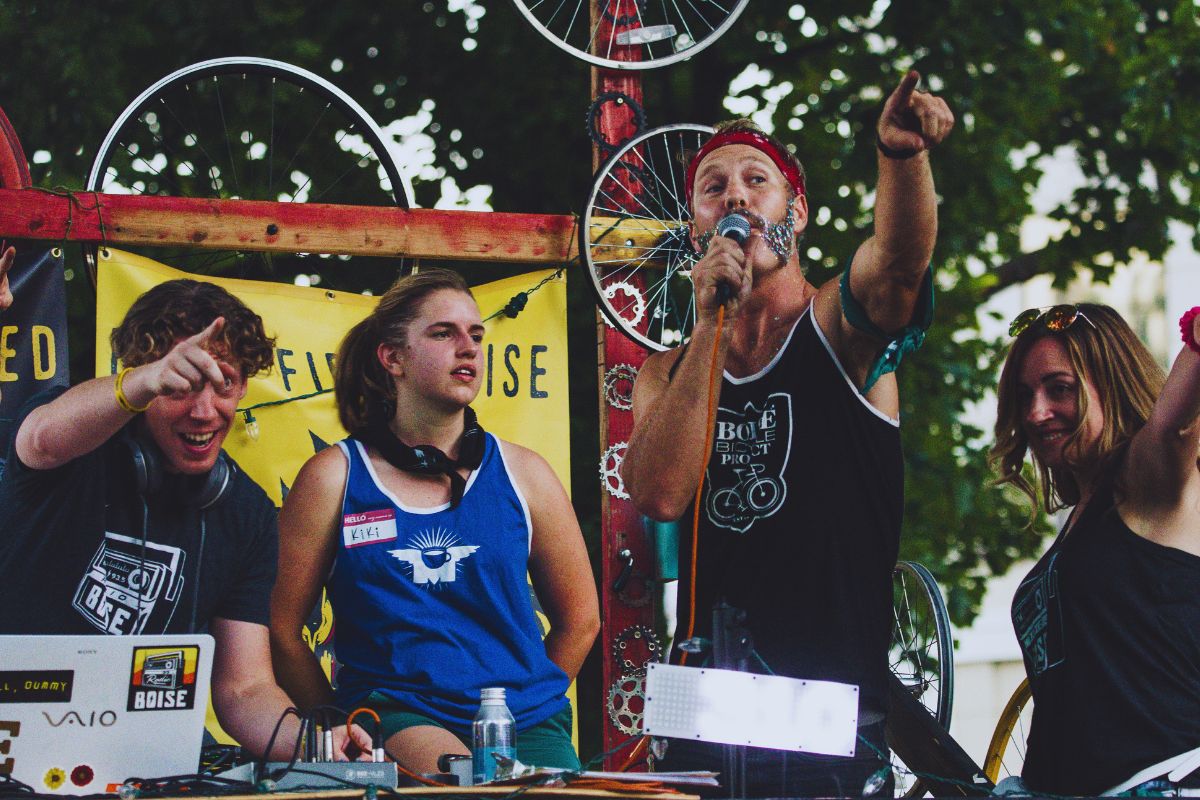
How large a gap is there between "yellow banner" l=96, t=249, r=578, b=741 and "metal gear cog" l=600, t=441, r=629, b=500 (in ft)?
0.55

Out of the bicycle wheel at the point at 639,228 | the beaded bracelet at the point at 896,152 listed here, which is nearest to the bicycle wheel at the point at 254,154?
the bicycle wheel at the point at 639,228

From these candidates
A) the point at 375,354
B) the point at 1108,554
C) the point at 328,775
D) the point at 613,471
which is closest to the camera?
the point at 328,775

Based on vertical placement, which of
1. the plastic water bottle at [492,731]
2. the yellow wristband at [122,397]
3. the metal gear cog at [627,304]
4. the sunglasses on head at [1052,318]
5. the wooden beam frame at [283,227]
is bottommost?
the plastic water bottle at [492,731]

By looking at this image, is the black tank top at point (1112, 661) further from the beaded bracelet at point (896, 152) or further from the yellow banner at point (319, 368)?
the yellow banner at point (319, 368)

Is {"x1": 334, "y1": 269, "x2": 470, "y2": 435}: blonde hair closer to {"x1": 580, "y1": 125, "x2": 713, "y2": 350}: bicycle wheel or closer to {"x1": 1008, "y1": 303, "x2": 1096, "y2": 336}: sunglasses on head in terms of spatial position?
{"x1": 580, "y1": 125, "x2": 713, "y2": 350}: bicycle wheel

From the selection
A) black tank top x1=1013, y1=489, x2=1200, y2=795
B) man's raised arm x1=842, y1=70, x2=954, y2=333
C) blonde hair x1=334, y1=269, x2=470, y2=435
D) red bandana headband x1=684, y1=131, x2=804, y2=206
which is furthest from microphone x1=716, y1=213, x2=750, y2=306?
blonde hair x1=334, y1=269, x2=470, y2=435

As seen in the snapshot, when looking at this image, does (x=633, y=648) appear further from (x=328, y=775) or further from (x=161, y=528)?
(x=328, y=775)

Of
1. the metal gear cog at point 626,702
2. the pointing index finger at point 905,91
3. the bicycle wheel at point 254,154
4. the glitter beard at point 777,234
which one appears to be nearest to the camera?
the pointing index finger at point 905,91

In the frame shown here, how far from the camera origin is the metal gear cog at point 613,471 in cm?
486

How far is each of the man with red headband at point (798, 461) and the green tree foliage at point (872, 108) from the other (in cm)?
412

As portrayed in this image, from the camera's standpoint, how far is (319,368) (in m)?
5.05

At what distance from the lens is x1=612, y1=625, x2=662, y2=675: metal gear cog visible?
4.76 meters

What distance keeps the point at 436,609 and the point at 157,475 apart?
2.64ft

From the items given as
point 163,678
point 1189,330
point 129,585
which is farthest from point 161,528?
point 1189,330
